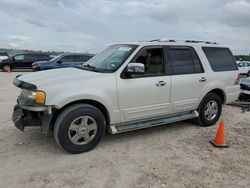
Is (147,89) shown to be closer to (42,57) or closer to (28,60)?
(28,60)

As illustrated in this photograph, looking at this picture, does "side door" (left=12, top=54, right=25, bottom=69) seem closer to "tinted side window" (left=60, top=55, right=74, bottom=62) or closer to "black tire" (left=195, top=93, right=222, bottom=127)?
"tinted side window" (left=60, top=55, right=74, bottom=62)

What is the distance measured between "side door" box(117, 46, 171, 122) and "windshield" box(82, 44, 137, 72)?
189mm

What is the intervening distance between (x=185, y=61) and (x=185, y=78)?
390mm

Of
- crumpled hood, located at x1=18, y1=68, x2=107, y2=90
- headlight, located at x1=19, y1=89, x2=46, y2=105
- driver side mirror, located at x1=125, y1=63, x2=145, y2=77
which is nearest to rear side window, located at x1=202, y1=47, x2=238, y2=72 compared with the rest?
driver side mirror, located at x1=125, y1=63, x2=145, y2=77

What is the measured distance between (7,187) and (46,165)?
68cm

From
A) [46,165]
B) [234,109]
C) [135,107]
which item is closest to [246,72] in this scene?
[234,109]

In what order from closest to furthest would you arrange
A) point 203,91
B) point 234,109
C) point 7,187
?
point 7,187, point 203,91, point 234,109

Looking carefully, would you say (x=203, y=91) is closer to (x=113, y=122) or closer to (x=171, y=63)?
(x=171, y=63)

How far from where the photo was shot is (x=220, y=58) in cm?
605

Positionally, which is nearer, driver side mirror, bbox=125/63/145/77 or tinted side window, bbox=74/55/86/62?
driver side mirror, bbox=125/63/145/77


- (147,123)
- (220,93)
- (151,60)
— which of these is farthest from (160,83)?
(220,93)

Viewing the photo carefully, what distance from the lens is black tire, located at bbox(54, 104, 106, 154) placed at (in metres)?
3.98

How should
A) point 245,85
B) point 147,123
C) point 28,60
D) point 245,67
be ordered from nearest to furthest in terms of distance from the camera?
point 147,123, point 245,85, point 245,67, point 28,60

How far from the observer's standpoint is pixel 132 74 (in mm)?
4508
